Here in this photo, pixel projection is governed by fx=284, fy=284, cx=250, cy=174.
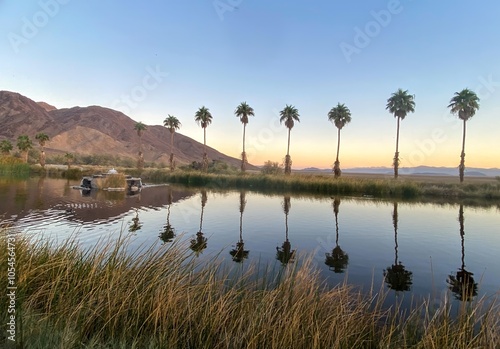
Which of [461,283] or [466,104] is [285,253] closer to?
[461,283]

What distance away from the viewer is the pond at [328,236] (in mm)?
10039

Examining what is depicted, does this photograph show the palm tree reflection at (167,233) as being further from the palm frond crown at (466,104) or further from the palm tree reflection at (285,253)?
the palm frond crown at (466,104)

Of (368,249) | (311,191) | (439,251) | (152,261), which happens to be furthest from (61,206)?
(311,191)

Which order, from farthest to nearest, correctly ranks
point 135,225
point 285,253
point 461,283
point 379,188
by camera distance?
point 379,188 < point 135,225 < point 285,253 < point 461,283

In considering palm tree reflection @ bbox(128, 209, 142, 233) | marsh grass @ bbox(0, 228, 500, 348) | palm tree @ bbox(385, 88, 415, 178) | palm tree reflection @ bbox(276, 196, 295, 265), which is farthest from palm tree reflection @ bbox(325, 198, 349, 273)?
palm tree @ bbox(385, 88, 415, 178)

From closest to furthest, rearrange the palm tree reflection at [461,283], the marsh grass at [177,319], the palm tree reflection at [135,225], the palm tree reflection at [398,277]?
the marsh grass at [177,319] < the palm tree reflection at [461,283] < the palm tree reflection at [398,277] < the palm tree reflection at [135,225]

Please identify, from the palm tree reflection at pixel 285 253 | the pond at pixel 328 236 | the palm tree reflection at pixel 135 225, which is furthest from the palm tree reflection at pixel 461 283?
the palm tree reflection at pixel 135 225

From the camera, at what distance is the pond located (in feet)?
32.9

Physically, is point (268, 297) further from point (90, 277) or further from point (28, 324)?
point (28, 324)

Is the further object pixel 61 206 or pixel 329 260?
pixel 61 206

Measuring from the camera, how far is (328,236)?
1608cm

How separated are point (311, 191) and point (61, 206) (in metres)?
32.2

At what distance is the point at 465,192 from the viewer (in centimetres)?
4003

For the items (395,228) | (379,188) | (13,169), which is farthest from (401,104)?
(13,169)
